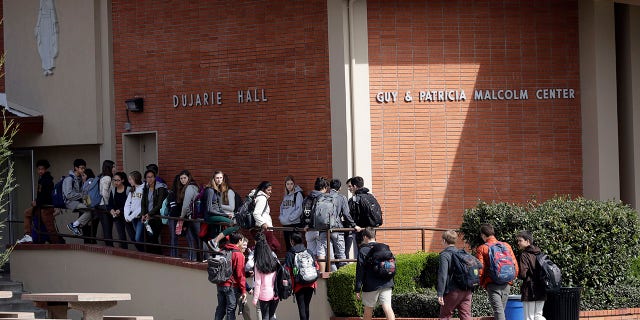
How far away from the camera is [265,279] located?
1916 cm

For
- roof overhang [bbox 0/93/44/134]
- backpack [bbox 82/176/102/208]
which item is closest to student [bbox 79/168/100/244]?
backpack [bbox 82/176/102/208]

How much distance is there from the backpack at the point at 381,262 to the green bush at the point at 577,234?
253cm

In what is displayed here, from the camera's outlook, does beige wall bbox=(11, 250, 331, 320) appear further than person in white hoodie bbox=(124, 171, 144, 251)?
No

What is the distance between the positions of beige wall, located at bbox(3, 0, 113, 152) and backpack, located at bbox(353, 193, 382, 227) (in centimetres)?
719

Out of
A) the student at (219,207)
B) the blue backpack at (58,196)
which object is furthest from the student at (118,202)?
the student at (219,207)

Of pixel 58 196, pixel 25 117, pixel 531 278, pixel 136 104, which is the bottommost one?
pixel 531 278

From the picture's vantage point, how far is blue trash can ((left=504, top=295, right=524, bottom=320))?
61.7ft

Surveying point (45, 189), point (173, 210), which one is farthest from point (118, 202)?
point (45, 189)

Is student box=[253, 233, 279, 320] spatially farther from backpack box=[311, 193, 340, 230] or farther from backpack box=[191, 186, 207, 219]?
backpack box=[191, 186, 207, 219]

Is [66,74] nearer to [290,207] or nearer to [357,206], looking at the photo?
[290,207]

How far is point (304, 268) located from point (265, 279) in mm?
596

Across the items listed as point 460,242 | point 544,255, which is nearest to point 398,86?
point 460,242

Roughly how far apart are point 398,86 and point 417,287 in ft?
12.8

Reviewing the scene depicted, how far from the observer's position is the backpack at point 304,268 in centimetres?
1909
